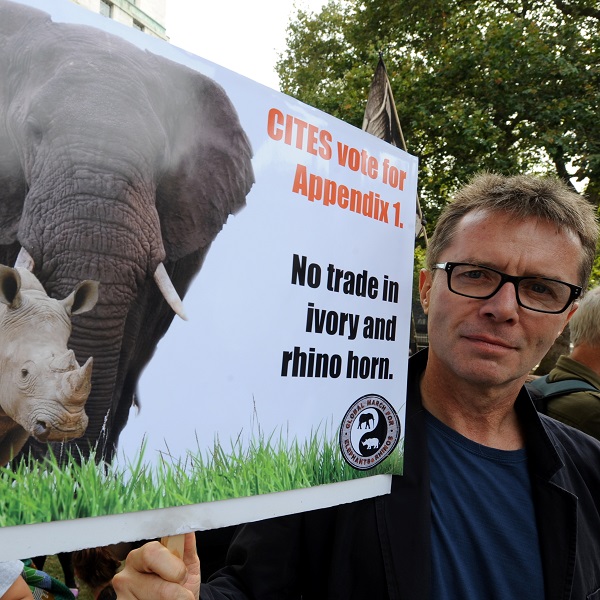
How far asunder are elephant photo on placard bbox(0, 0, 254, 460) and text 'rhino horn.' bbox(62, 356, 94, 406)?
0.5 inches

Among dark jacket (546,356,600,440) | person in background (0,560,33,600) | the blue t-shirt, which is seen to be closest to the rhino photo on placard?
the blue t-shirt

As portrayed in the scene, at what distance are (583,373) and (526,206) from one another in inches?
63.1

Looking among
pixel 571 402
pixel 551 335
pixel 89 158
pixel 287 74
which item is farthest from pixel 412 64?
pixel 89 158

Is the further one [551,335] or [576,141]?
[576,141]

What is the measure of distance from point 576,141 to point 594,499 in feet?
26.8

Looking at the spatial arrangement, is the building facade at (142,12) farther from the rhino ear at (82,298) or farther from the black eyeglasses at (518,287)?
the rhino ear at (82,298)

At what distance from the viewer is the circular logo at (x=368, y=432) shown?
133cm

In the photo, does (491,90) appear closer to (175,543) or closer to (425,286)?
(425,286)

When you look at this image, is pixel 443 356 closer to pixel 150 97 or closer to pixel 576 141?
pixel 150 97

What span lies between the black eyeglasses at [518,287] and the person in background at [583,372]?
119 cm

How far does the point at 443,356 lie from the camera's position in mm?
1615

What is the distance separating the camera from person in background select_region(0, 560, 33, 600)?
66.7 inches

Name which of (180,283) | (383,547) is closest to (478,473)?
(383,547)

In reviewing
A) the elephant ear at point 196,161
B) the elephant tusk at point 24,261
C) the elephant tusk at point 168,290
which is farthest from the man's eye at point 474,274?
the elephant tusk at point 24,261
